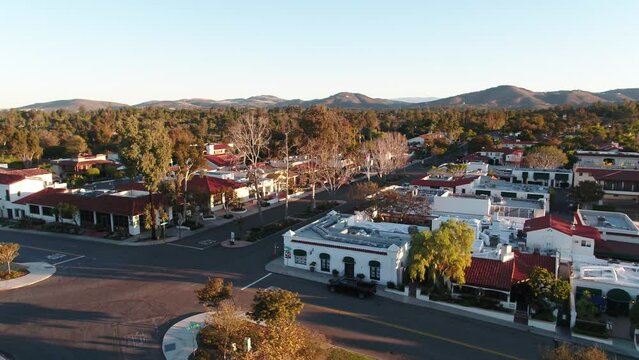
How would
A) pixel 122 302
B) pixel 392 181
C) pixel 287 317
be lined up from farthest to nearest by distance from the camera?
pixel 392 181
pixel 122 302
pixel 287 317

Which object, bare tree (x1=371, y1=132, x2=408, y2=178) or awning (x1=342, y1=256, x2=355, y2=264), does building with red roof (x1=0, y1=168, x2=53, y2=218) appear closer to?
awning (x1=342, y1=256, x2=355, y2=264)

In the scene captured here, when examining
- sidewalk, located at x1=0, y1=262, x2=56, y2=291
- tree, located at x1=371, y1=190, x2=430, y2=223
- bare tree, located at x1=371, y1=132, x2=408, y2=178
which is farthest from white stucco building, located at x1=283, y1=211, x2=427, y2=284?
bare tree, located at x1=371, y1=132, x2=408, y2=178

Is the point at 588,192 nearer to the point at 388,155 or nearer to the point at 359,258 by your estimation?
the point at 388,155

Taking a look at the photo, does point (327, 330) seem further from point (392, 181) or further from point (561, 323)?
point (392, 181)

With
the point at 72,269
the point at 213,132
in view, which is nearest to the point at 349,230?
the point at 72,269

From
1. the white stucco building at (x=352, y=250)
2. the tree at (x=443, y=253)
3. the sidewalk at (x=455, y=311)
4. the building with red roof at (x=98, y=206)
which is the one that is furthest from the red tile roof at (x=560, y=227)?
the building with red roof at (x=98, y=206)

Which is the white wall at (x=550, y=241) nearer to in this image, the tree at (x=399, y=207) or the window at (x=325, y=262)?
the tree at (x=399, y=207)
